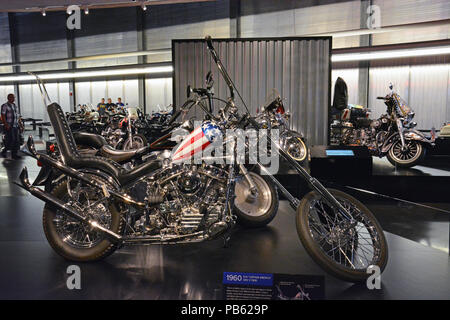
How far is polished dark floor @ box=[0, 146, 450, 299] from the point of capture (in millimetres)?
2062

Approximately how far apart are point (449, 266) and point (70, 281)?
2.30 m

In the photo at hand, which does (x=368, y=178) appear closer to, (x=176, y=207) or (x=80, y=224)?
(x=176, y=207)

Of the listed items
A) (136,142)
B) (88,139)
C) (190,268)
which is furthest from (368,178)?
A: (136,142)

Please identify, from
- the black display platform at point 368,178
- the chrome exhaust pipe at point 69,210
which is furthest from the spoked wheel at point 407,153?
the chrome exhaust pipe at point 69,210

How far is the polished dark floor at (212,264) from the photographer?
2.06 m

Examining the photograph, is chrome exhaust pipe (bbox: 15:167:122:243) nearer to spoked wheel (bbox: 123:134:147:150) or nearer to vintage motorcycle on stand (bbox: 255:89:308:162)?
vintage motorcycle on stand (bbox: 255:89:308:162)

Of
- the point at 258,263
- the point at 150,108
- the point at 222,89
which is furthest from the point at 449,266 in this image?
the point at 150,108

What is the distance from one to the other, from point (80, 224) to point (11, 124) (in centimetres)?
624

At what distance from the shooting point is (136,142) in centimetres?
729

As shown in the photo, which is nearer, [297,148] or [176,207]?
[176,207]

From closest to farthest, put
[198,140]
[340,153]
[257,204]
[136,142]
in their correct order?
[198,140] → [257,204] → [340,153] → [136,142]

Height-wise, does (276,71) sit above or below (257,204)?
above

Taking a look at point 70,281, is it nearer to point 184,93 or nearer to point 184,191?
point 184,191

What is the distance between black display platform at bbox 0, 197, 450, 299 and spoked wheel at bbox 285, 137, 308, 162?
2429 millimetres
